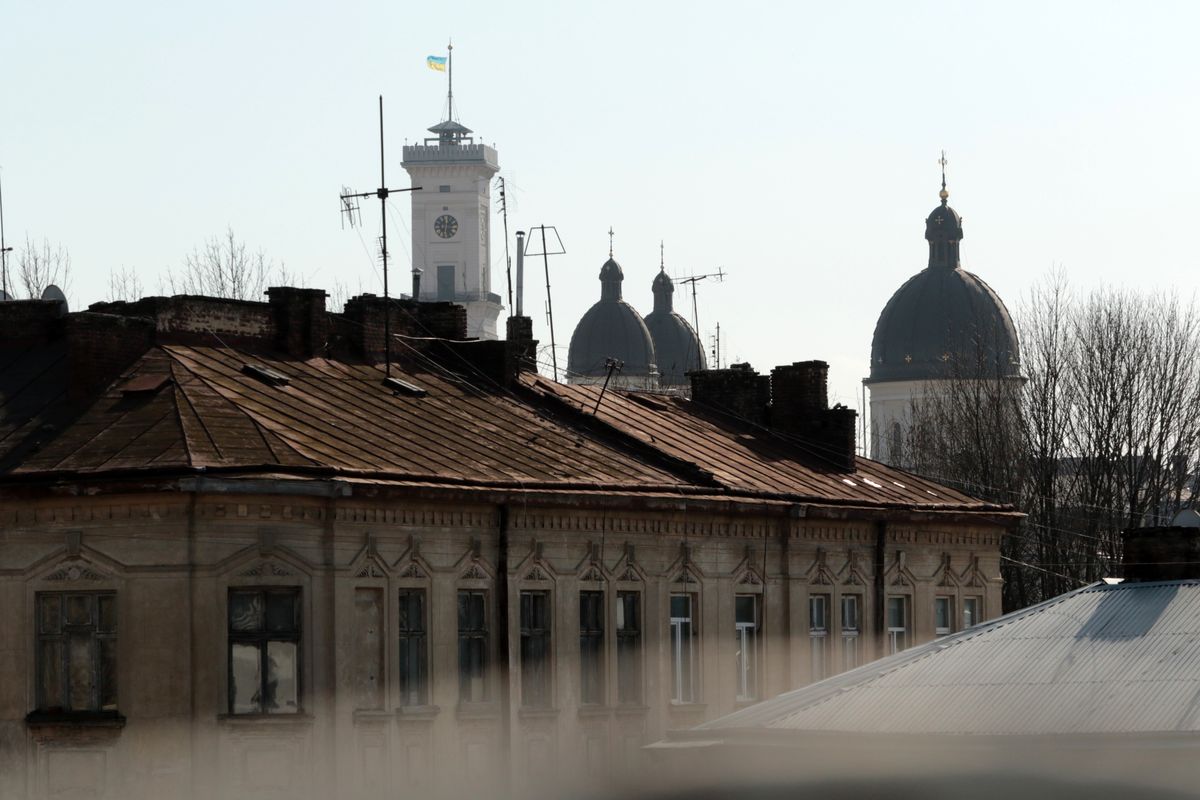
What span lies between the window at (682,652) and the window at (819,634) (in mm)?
2720

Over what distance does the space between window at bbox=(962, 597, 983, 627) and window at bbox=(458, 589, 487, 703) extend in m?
11.7

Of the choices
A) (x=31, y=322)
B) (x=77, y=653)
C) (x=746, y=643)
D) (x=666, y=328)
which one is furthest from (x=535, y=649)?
(x=666, y=328)

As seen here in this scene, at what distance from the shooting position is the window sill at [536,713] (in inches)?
1308

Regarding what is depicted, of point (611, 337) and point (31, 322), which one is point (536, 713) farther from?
point (611, 337)

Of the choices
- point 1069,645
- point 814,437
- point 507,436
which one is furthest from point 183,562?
point 814,437

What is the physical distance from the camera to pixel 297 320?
117ft

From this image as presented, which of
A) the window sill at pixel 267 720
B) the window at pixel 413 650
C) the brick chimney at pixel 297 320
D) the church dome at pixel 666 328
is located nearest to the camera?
the window sill at pixel 267 720

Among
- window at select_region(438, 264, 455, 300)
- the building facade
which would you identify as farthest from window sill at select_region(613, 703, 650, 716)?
window at select_region(438, 264, 455, 300)

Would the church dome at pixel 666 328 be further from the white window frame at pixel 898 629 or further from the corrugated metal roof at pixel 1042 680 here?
the corrugated metal roof at pixel 1042 680

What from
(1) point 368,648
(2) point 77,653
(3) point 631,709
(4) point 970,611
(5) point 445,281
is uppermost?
(5) point 445,281

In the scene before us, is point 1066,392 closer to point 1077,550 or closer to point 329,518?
point 1077,550

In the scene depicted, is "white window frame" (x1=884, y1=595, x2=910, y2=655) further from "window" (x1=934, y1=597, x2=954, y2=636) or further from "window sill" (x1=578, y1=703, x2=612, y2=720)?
"window sill" (x1=578, y1=703, x2=612, y2=720)

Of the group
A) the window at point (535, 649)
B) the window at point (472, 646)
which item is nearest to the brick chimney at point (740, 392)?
the window at point (535, 649)

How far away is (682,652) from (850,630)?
4113mm
